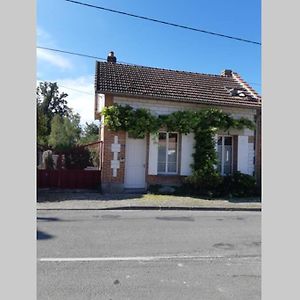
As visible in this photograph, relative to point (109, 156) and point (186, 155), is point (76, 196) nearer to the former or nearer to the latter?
point (109, 156)

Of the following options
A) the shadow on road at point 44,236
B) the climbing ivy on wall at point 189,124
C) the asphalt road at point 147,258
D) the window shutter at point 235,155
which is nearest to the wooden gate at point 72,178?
the climbing ivy on wall at point 189,124

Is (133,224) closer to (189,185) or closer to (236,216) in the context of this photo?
(236,216)

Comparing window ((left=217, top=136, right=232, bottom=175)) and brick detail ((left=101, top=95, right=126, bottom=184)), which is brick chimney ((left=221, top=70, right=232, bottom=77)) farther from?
brick detail ((left=101, top=95, right=126, bottom=184))

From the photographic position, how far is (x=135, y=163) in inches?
553

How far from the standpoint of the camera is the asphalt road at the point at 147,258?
400 cm

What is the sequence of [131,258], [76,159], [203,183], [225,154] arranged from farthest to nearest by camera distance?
[76,159], [225,154], [203,183], [131,258]

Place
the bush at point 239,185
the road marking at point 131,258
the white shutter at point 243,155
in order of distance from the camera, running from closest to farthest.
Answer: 1. the road marking at point 131,258
2. the bush at point 239,185
3. the white shutter at point 243,155

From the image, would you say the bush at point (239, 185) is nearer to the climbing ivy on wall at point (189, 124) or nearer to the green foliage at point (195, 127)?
the green foliage at point (195, 127)

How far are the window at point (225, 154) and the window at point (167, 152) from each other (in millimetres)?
2029

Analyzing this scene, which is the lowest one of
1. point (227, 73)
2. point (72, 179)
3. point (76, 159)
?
point (72, 179)

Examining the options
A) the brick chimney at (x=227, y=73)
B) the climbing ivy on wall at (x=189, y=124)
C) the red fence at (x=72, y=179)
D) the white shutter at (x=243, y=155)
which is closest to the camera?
the climbing ivy on wall at (x=189, y=124)

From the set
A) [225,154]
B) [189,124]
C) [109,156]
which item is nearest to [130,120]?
[109,156]

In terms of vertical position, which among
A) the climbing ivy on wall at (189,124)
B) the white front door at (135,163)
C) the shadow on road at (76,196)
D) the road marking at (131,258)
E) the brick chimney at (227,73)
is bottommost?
the road marking at (131,258)

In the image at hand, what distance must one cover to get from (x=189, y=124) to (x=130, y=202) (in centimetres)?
434
